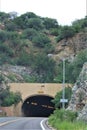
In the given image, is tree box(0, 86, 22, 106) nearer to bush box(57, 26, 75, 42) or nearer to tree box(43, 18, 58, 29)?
bush box(57, 26, 75, 42)

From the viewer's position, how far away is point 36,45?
15450 centimetres

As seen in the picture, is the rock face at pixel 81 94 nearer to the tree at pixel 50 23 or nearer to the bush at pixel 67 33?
the bush at pixel 67 33

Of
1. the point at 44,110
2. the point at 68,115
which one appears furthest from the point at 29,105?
the point at 68,115

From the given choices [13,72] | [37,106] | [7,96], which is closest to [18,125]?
[7,96]

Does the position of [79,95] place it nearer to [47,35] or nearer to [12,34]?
[12,34]

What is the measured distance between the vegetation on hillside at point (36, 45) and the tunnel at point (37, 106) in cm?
478

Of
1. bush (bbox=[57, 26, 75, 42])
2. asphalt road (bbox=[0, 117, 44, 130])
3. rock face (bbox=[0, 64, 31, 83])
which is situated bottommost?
rock face (bbox=[0, 64, 31, 83])

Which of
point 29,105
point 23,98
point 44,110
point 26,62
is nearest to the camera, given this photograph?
point 23,98

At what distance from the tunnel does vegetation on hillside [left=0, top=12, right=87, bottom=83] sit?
478cm

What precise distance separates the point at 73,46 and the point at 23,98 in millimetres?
39381

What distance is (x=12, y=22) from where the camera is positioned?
573 ft

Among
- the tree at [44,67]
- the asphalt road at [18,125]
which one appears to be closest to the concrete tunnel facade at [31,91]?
the tree at [44,67]

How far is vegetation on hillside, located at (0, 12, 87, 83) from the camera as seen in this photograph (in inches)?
4973

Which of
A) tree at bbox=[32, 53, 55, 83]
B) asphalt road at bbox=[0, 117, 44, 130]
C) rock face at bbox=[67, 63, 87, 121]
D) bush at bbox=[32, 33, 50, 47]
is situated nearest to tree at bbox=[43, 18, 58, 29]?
bush at bbox=[32, 33, 50, 47]
